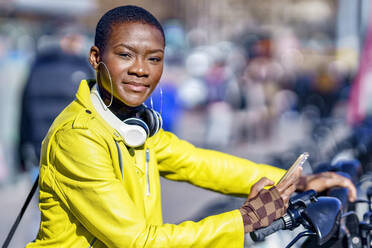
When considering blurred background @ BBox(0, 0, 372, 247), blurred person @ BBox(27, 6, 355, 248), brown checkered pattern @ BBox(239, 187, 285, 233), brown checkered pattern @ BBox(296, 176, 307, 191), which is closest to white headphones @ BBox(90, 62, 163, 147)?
blurred person @ BBox(27, 6, 355, 248)

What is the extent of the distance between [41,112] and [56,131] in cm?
375

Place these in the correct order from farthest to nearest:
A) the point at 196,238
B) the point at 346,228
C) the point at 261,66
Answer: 1. the point at 261,66
2. the point at 346,228
3. the point at 196,238

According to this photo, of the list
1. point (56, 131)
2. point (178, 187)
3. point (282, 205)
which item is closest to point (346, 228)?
point (282, 205)

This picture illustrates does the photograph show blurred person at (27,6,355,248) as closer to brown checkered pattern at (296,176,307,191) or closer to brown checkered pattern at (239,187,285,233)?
brown checkered pattern at (239,187,285,233)

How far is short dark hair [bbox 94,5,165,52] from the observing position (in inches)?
76.3

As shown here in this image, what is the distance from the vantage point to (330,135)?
18.3 feet

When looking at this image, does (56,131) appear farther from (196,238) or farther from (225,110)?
(225,110)

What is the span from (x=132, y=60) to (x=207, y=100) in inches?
450

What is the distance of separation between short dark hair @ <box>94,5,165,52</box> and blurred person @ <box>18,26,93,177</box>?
3.52m

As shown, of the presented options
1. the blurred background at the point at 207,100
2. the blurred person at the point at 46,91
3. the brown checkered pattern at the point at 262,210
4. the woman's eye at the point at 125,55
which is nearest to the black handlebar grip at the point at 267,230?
the brown checkered pattern at the point at 262,210

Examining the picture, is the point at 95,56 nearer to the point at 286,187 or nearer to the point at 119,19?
the point at 119,19

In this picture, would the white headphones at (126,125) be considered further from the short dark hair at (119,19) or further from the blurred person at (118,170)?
the short dark hair at (119,19)

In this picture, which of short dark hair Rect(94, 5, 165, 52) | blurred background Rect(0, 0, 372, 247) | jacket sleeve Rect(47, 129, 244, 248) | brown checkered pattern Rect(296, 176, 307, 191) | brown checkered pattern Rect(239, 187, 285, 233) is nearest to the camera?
jacket sleeve Rect(47, 129, 244, 248)

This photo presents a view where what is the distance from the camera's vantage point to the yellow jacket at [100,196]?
1.74 metres
